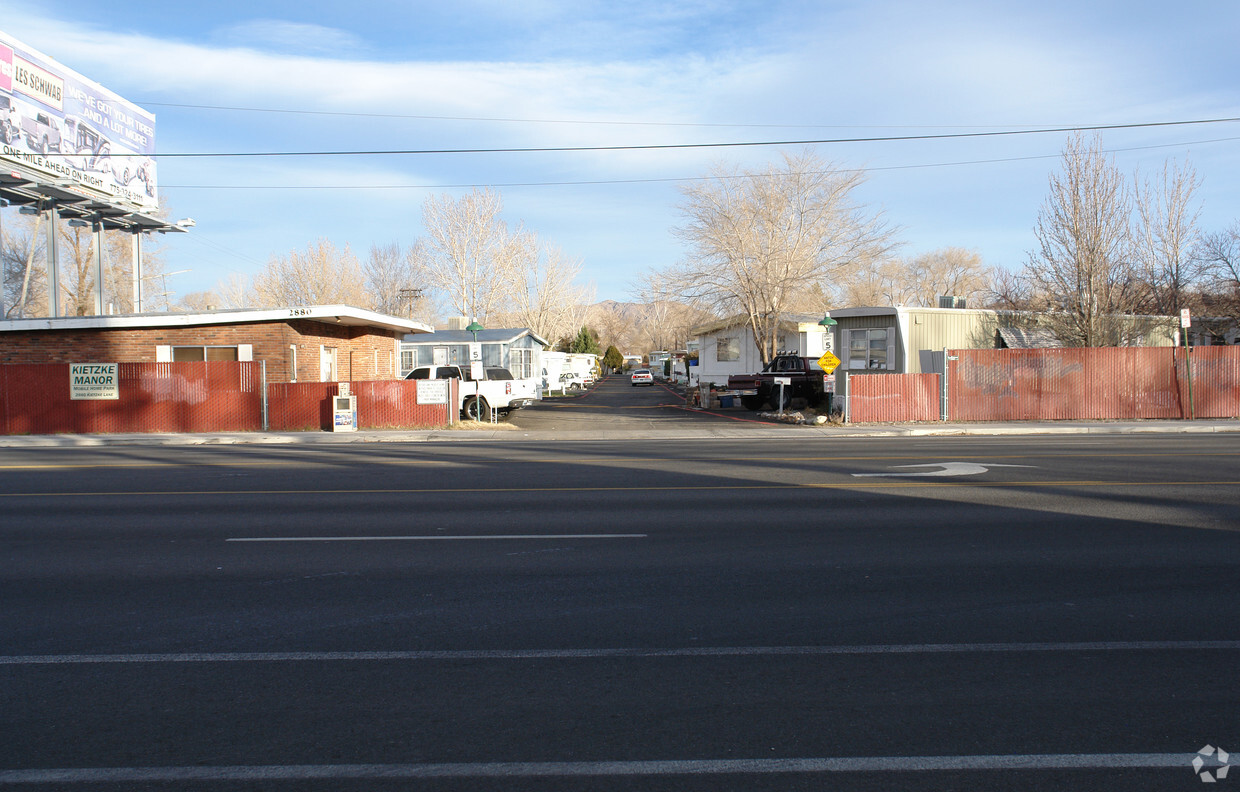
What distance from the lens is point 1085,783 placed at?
3609 millimetres

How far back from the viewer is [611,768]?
12.4ft

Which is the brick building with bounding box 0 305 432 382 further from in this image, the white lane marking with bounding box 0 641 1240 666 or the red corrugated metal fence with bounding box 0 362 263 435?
the white lane marking with bounding box 0 641 1240 666

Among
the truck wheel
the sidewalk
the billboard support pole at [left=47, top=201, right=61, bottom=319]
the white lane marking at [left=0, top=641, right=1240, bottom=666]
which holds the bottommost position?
the white lane marking at [left=0, top=641, right=1240, bottom=666]

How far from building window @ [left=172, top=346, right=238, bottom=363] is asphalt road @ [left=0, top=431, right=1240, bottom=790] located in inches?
577

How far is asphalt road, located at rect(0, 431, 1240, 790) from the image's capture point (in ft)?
12.7

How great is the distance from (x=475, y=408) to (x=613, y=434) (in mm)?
6381

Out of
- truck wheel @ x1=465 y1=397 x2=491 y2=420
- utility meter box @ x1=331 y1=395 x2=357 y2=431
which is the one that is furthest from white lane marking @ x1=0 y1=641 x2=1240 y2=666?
truck wheel @ x1=465 y1=397 x2=491 y2=420

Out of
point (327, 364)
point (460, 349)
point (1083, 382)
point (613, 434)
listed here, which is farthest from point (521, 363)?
point (1083, 382)

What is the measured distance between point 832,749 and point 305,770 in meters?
2.41

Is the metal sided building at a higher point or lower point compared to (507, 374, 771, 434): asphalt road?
higher

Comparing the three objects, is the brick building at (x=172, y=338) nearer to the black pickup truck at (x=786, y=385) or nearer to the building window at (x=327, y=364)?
the building window at (x=327, y=364)

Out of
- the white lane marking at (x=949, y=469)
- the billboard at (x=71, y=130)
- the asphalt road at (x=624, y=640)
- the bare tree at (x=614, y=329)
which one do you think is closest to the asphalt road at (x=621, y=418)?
the white lane marking at (x=949, y=469)

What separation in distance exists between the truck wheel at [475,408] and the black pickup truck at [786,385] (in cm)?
999

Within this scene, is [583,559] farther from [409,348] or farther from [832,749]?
[409,348]
